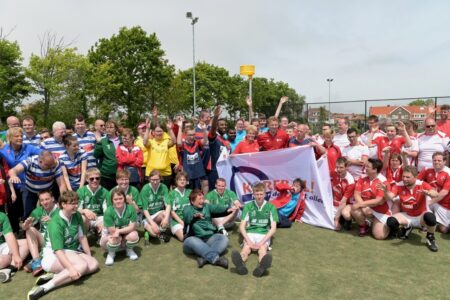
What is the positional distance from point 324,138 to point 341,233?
1.95 m

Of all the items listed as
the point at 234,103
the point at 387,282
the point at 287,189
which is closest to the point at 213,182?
the point at 287,189

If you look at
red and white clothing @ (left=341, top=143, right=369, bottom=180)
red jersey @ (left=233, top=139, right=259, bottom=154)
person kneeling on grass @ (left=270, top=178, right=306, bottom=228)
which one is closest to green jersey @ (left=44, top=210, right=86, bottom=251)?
red jersey @ (left=233, top=139, right=259, bottom=154)

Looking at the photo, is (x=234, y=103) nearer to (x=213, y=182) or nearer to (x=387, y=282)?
(x=213, y=182)

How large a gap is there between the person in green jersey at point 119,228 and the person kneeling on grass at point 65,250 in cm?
35

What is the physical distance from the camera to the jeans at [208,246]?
446 centimetres

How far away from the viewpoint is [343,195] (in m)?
6.02

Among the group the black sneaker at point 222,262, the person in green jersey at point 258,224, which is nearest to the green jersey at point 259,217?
the person in green jersey at point 258,224

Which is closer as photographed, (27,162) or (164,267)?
(164,267)

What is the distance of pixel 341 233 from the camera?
574 cm

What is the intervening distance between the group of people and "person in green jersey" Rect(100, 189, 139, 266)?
15 millimetres

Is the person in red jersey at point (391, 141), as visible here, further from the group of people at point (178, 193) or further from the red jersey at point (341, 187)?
the red jersey at point (341, 187)

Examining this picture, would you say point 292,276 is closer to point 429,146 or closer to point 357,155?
point 357,155

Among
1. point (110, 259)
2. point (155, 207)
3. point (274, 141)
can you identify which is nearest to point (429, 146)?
point (274, 141)

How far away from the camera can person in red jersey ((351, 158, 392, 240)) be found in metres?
5.38
